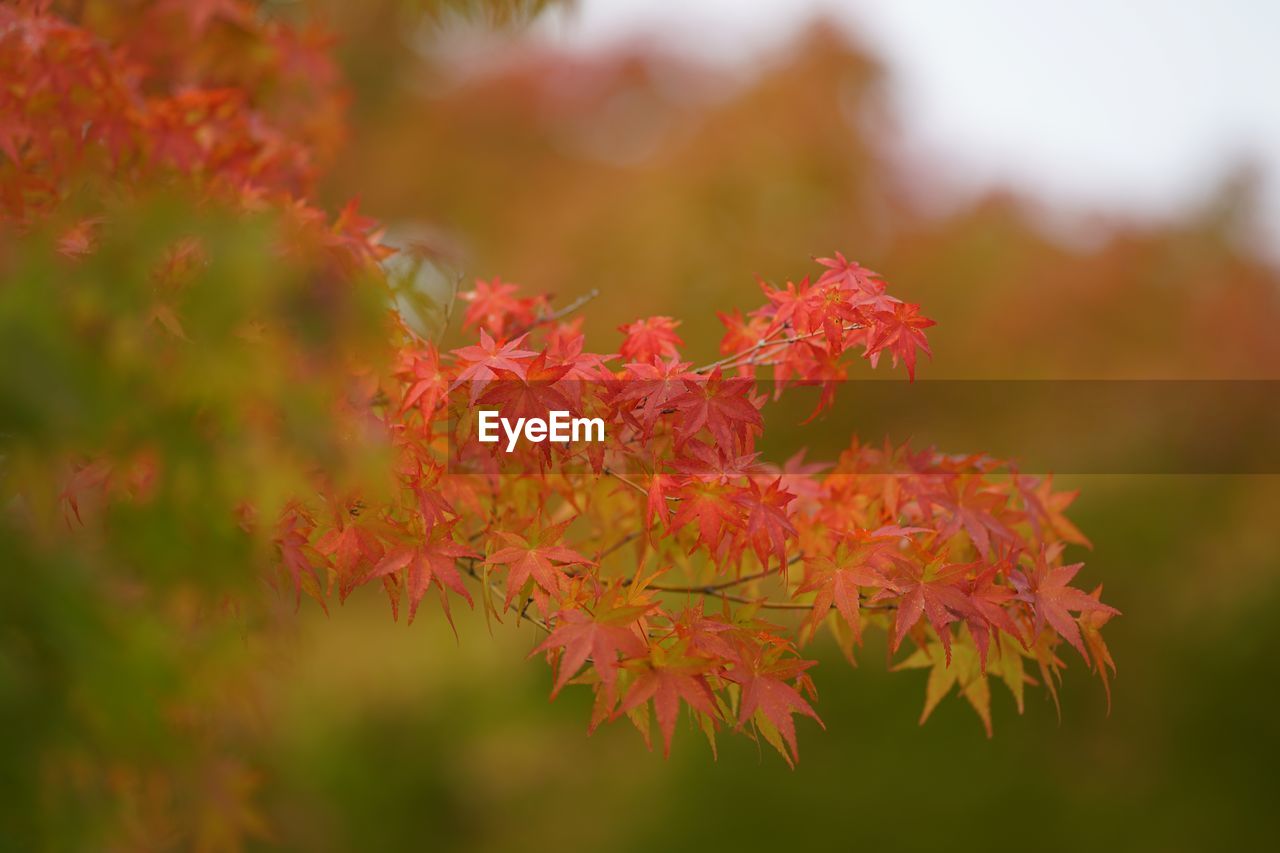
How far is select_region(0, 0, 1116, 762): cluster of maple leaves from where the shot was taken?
3.83 feet

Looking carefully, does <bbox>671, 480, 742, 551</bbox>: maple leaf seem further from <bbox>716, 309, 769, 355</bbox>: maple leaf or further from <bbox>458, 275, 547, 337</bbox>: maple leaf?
<bbox>458, 275, 547, 337</bbox>: maple leaf

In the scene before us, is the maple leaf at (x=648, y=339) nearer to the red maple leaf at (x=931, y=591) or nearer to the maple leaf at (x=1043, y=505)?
the red maple leaf at (x=931, y=591)

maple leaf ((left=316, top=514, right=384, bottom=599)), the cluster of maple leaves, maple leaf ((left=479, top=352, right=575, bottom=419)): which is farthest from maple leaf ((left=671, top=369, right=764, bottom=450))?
maple leaf ((left=316, top=514, right=384, bottom=599))

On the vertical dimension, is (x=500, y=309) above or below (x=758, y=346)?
above

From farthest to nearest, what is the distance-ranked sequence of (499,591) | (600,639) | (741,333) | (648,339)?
(741,333) → (648,339) → (499,591) → (600,639)

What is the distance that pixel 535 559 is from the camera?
1216 millimetres

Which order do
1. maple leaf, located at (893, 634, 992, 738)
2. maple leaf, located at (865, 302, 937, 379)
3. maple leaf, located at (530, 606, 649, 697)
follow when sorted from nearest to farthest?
maple leaf, located at (530, 606, 649, 697) → maple leaf, located at (865, 302, 937, 379) → maple leaf, located at (893, 634, 992, 738)

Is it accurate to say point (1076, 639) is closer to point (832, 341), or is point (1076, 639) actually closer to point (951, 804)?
point (832, 341)

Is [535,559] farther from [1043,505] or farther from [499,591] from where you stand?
[1043,505]

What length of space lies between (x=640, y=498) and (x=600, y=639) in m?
0.43

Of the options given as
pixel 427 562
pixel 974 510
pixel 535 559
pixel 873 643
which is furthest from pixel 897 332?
pixel 873 643

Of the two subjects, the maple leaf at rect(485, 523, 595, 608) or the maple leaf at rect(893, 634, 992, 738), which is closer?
the maple leaf at rect(485, 523, 595, 608)

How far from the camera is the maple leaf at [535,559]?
1191mm

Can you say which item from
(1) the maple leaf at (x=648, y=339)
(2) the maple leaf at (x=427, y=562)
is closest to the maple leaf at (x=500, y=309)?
(1) the maple leaf at (x=648, y=339)
